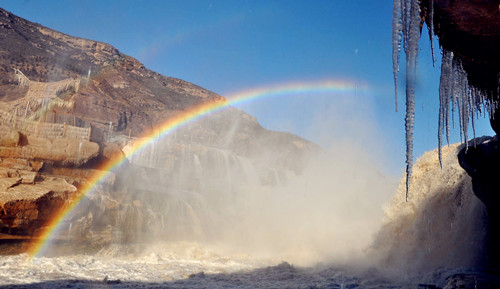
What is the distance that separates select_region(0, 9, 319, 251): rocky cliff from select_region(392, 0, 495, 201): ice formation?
12.5 meters

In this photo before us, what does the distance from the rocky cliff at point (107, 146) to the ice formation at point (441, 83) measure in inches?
491

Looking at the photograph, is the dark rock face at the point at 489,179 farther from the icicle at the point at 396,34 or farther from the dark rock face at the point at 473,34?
the icicle at the point at 396,34

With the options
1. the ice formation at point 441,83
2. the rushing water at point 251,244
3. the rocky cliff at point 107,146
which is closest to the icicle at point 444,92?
the ice formation at point 441,83

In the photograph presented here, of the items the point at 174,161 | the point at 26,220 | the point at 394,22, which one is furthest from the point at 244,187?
the point at 394,22

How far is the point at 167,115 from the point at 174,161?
26210 mm

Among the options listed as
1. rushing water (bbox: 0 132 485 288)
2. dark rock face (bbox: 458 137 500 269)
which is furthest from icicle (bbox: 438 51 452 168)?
rushing water (bbox: 0 132 485 288)

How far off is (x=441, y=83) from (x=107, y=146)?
15167 millimetres

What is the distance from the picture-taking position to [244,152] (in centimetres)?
5094

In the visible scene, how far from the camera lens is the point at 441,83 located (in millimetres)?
4566

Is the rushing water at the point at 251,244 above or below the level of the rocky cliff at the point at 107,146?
below

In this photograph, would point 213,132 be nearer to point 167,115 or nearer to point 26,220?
point 167,115

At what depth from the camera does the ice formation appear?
12.3 ft

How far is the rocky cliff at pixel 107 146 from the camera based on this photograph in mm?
13016

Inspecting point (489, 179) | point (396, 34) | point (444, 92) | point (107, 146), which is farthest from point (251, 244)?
point (396, 34)
